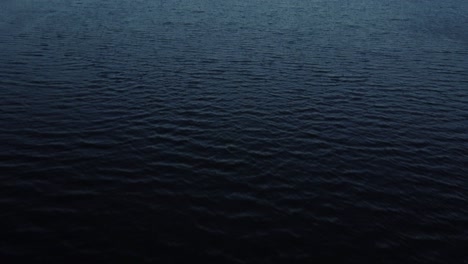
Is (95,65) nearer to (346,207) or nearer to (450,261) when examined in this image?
(346,207)

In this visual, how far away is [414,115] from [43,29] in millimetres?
57854

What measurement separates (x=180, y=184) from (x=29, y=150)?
1185cm

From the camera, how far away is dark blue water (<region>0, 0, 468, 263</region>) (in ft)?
71.3

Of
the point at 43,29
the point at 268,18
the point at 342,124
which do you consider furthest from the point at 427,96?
the point at 43,29

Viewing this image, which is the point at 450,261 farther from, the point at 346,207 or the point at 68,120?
the point at 68,120

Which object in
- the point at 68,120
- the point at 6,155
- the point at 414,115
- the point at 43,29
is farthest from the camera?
the point at 43,29

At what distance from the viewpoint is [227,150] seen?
31188 mm

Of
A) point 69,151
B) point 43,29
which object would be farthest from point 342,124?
point 43,29

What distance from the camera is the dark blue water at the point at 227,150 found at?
21734mm

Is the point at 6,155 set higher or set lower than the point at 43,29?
lower

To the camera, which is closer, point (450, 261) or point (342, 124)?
point (450, 261)

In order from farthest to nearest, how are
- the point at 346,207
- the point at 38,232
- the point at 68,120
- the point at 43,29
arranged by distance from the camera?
the point at 43,29
the point at 68,120
the point at 346,207
the point at 38,232

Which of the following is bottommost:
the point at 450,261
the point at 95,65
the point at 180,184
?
the point at 450,261

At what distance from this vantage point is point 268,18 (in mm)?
89375
